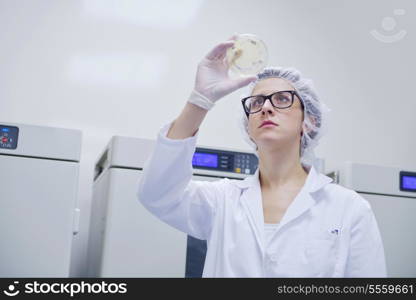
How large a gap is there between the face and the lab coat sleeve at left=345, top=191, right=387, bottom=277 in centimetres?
29

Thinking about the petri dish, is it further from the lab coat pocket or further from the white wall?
the white wall

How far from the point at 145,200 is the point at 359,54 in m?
1.76

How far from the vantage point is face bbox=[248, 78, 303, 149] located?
1.62 metres

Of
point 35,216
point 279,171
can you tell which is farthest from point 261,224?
point 35,216

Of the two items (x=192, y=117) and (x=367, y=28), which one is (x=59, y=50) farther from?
(x=367, y=28)

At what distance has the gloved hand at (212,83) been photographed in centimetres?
142

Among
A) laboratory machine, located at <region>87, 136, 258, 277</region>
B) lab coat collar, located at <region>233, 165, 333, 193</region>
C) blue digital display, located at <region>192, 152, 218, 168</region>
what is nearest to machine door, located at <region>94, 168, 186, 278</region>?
laboratory machine, located at <region>87, 136, 258, 277</region>

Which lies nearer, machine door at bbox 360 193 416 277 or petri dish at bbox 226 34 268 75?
petri dish at bbox 226 34 268 75

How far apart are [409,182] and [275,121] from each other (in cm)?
75

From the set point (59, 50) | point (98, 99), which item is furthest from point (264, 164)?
point (59, 50)

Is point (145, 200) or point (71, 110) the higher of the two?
point (71, 110)

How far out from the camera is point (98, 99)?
250cm

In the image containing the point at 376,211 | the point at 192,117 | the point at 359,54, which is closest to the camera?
the point at 192,117

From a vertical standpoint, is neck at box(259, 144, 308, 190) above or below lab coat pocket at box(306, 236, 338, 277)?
above
